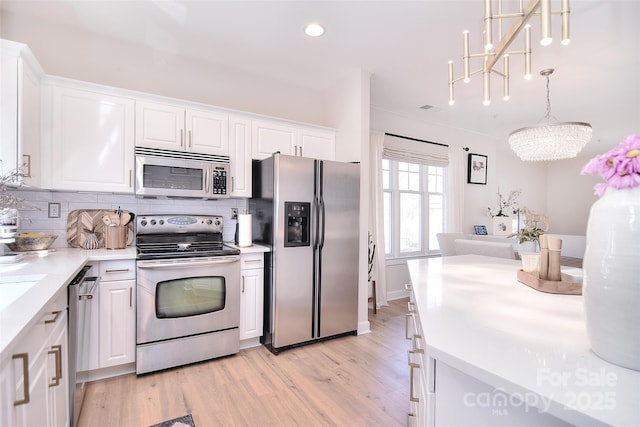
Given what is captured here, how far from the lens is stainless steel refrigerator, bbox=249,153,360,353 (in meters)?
2.76

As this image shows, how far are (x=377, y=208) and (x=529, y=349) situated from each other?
3.38 m

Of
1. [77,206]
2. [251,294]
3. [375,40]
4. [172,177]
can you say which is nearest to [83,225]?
[77,206]

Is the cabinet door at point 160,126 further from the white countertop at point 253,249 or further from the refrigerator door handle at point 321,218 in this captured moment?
the refrigerator door handle at point 321,218

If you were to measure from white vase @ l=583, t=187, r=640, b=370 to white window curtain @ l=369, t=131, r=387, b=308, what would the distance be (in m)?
3.37

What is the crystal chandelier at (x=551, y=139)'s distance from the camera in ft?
9.46

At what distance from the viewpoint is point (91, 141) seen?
7.79 ft

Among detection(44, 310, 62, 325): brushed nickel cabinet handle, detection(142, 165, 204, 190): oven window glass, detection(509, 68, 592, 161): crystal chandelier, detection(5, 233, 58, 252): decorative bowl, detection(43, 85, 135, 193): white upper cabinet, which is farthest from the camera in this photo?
detection(509, 68, 592, 161): crystal chandelier

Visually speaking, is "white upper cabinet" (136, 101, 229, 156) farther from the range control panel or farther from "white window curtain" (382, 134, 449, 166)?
"white window curtain" (382, 134, 449, 166)

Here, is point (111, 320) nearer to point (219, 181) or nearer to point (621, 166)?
point (219, 181)

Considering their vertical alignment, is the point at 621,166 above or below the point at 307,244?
above

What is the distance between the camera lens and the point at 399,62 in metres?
3.07

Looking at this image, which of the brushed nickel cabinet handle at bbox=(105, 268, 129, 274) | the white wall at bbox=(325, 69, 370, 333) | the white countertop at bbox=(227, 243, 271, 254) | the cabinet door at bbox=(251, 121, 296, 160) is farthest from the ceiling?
the brushed nickel cabinet handle at bbox=(105, 268, 129, 274)

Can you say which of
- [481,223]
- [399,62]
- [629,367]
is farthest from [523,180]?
[629,367]

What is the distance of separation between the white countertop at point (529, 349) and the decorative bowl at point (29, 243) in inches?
99.7
